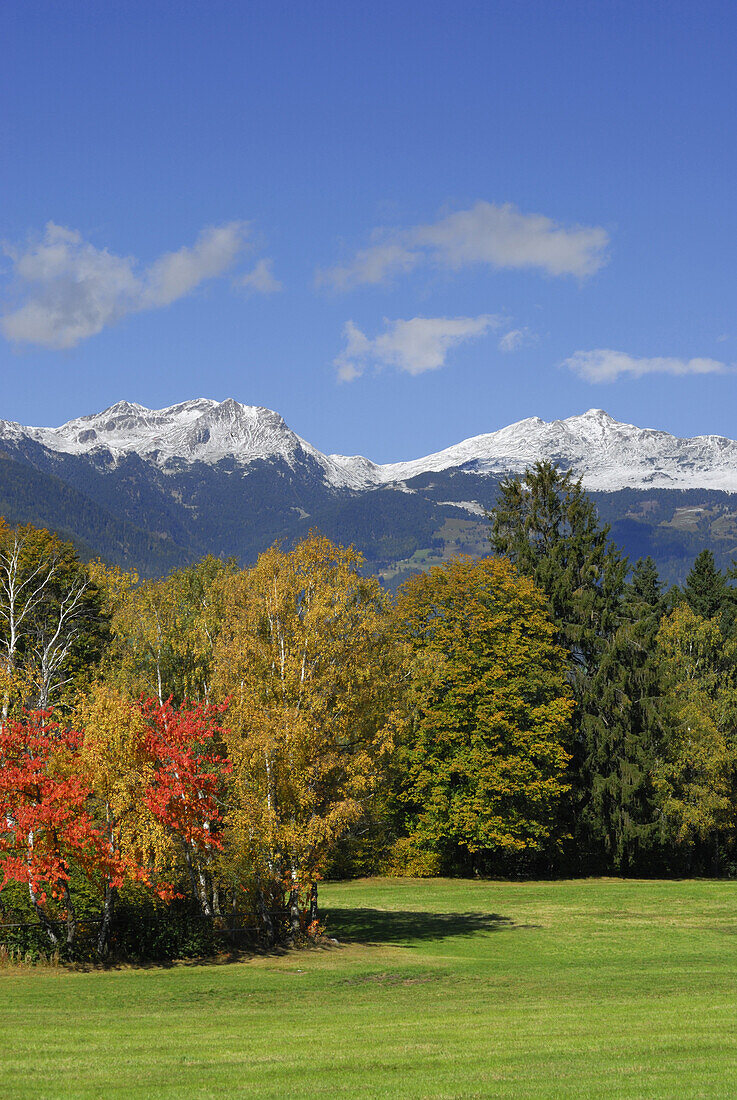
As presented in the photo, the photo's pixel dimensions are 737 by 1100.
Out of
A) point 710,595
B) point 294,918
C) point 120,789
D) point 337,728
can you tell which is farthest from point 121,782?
point 710,595

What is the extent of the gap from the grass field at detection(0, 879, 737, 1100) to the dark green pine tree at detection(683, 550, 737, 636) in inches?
1549

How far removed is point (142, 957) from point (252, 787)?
17.2ft

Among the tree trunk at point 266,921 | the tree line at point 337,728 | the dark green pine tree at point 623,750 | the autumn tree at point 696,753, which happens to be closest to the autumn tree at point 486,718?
the tree line at point 337,728

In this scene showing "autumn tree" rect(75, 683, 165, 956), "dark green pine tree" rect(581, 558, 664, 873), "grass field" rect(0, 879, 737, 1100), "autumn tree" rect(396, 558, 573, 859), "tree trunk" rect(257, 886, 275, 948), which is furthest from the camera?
"dark green pine tree" rect(581, 558, 664, 873)

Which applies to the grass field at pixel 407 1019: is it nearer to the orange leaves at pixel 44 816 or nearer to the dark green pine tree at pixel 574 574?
the orange leaves at pixel 44 816

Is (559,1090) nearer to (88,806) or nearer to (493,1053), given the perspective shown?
(493,1053)

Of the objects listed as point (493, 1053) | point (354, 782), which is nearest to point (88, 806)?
point (354, 782)

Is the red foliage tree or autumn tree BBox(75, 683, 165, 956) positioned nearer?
autumn tree BBox(75, 683, 165, 956)

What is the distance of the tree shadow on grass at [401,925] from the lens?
3189 centimetres

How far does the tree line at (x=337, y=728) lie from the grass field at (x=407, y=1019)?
8.87ft

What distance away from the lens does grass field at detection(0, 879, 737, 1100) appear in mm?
13305

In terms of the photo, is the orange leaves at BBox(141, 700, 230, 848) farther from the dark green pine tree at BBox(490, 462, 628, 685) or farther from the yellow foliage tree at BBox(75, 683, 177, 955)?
the dark green pine tree at BBox(490, 462, 628, 685)

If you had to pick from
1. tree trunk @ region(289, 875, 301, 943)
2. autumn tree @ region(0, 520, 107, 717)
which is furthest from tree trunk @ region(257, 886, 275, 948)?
autumn tree @ region(0, 520, 107, 717)

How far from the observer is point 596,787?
5219 centimetres
